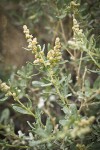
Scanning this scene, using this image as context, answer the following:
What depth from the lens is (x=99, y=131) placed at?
3.78 ft

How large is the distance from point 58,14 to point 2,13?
994mm

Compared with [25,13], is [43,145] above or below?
below

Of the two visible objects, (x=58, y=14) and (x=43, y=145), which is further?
(x=58, y=14)

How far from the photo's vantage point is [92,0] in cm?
154

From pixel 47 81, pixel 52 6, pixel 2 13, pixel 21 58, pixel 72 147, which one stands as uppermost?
pixel 2 13

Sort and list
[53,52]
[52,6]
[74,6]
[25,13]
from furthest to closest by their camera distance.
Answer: [25,13]
[52,6]
[74,6]
[53,52]

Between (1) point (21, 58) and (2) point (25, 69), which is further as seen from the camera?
(1) point (21, 58)

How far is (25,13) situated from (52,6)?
564mm

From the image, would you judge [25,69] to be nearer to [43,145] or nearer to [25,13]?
[43,145]

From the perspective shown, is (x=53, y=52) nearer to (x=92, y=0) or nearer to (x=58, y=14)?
(x=58, y=14)

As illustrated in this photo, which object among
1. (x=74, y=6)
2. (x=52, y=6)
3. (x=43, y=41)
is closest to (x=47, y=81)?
(x=74, y=6)

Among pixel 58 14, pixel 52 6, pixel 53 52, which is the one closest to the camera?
pixel 53 52

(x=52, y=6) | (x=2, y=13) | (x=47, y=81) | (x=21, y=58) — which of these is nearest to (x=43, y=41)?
(x=21, y=58)

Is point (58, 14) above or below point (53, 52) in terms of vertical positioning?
above
